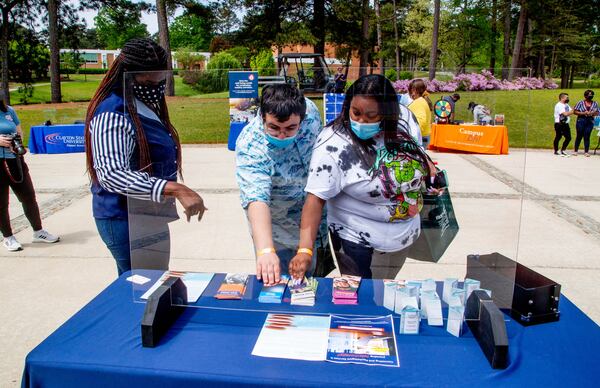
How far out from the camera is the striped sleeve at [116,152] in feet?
5.54

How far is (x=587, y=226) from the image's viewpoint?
5.20 m

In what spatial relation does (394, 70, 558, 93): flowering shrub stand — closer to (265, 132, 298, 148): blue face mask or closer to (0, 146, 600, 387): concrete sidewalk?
(0, 146, 600, 387): concrete sidewalk

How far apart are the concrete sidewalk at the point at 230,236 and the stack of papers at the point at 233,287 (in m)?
0.05

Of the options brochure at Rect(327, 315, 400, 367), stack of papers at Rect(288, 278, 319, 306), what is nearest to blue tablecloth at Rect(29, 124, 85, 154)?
stack of papers at Rect(288, 278, 319, 306)

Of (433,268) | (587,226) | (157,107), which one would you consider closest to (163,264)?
(157,107)

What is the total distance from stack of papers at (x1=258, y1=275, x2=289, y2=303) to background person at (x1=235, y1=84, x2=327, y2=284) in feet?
0.15

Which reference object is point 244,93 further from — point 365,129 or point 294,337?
point 294,337

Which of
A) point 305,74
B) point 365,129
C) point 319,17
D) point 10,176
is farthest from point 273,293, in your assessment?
point 319,17

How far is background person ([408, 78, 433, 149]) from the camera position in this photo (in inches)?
67.9

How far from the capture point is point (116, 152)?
1.71 metres

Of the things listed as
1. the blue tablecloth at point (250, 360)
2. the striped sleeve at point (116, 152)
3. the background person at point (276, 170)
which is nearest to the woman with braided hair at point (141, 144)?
the striped sleeve at point (116, 152)

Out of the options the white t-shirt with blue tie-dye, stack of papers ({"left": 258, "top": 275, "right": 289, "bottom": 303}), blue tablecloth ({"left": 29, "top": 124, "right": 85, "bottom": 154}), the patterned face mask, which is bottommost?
blue tablecloth ({"left": 29, "top": 124, "right": 85, "bottom": 154})

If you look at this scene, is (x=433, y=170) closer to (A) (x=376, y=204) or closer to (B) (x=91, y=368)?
(A) (x=376, y=204)

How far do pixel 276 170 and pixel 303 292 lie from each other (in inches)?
18.8
